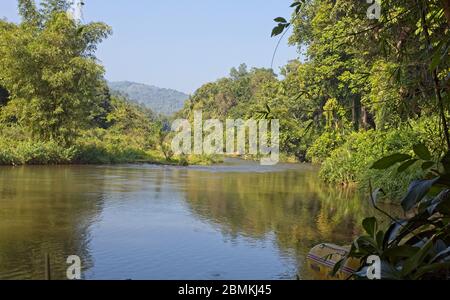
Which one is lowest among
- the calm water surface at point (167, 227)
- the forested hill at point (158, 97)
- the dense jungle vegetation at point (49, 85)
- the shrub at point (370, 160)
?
the calm water surface at point (167, 227)

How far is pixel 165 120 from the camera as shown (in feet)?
186

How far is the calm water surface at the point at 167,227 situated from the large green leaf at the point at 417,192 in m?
3.11

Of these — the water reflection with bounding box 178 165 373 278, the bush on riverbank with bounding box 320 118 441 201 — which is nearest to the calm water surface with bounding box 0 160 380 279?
the water reflection with bounding box 178 165 373 278

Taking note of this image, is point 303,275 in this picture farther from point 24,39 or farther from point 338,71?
point 24,39

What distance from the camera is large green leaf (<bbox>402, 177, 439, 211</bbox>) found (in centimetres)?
90

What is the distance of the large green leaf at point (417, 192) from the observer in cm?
90

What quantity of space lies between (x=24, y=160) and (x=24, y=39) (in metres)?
4.03

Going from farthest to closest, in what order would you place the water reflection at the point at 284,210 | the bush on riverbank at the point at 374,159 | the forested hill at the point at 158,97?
the forested hill at the point at 158,97, the bush on riverbank at the point at 374,159, the water reflection at the point at 284,210

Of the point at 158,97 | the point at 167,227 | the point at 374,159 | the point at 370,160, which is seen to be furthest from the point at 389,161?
the point at 158,97

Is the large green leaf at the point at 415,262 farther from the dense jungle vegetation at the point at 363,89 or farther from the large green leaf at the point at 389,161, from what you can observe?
the dense jungle vegetation at the point at 363,89

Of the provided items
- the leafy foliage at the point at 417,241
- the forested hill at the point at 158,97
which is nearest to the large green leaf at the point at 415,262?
the leafy foliage at the point at 417,241

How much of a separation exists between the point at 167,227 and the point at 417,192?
5440mm

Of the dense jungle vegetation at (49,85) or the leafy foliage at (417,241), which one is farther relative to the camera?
the dense jungle vegetation at (49,85)

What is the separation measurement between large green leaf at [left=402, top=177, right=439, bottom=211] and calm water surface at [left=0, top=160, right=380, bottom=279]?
3.11 metres
